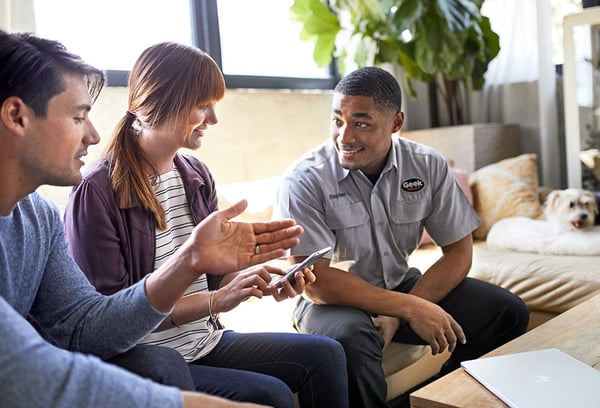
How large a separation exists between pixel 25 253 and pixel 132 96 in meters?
0.53

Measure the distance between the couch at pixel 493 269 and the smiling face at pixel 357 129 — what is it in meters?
0.56

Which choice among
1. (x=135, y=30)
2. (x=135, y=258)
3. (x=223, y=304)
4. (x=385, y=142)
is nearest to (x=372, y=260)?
(x=385, y=142)

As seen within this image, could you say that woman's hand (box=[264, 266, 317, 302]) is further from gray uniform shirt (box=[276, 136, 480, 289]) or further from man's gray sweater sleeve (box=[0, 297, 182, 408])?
man's gray sweater sleeve (box=[0, 297, 182, 408])

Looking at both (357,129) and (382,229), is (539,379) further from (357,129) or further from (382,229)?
(357,129)

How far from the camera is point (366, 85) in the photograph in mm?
1888

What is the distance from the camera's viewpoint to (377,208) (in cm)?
192

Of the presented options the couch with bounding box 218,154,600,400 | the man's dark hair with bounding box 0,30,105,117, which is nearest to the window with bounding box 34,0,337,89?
the couch with bounding box 218,154,600,400

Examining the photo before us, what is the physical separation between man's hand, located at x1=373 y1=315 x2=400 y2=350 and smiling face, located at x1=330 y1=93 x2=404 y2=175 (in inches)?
18.0

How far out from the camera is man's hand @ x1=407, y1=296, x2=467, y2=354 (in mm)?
1649

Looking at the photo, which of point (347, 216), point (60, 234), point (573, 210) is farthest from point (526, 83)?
point (60, 234)

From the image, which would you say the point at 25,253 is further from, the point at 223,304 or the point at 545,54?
the point at 545,54

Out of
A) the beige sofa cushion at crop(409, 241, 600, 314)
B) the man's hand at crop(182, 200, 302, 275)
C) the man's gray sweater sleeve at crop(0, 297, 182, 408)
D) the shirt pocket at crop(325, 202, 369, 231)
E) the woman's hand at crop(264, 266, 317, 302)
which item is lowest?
the beige sofa cushion at crop(409, 241, 600, 314)

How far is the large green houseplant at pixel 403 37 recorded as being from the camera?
124 inches

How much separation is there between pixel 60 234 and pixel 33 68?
1.07 feet
